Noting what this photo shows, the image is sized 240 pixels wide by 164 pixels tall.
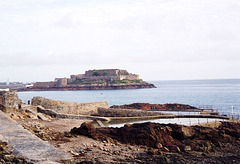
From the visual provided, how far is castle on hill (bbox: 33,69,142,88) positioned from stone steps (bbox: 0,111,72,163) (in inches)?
5084

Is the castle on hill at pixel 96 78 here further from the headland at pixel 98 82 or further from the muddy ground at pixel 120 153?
the muddy ground at pixel 120 153

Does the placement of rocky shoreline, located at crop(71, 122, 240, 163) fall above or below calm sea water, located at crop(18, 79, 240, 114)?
above

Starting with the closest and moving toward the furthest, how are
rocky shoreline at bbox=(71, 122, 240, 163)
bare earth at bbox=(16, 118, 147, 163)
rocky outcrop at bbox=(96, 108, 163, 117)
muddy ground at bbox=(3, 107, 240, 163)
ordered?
bare earth at bbox=(16, 118, 147, 163) < muddy ground at bbox=(3, 107, 240, 163) < rocky shoreline at bbox=(71, 122, 240, 163) < rocky outcrop at bbox=(96, 108, 163, 117)

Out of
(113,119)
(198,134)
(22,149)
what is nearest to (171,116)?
(113,119)

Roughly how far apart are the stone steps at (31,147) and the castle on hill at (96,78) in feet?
424

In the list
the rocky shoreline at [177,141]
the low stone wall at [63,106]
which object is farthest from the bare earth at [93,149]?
the low stone wall at [63,106]

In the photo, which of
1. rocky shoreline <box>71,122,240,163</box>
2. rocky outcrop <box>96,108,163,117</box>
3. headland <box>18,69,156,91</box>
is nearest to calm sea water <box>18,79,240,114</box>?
rocky outcrop <box>96,108,163,117</box>

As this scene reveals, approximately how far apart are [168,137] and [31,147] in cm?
534

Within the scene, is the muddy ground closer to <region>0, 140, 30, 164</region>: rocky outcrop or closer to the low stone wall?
<region>0, 140, 30, 164</region>: rocky outcrop

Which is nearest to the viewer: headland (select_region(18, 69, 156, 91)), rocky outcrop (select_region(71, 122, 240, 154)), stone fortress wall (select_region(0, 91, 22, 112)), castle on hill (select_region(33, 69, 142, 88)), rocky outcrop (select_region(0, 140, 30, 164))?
rocky outcrop (select_region(0, 140, 30, 164))

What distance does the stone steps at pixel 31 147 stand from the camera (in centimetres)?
574

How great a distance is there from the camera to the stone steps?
574 centimetres

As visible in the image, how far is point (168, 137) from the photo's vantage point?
33.2 ft

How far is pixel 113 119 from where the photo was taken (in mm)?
26516
